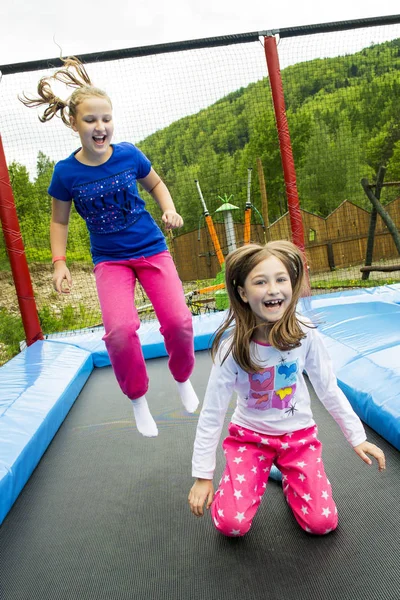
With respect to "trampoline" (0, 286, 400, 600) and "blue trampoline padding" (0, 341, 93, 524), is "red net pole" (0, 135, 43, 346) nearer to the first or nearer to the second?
"blue trampoline padding" (0, 341, 93, 524)

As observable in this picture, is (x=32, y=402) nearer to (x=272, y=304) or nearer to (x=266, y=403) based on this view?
(x=266, y=403)

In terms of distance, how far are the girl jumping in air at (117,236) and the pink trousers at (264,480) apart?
1.13 ft

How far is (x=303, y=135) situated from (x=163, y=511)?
24.1ft

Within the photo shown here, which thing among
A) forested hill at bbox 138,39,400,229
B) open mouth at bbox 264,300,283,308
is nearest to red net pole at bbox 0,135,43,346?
forested hill at bbox 138,39,400,229

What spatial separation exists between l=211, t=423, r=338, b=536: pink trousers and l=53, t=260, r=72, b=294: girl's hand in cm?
60

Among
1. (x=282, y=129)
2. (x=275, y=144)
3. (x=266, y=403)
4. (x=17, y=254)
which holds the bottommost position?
(x=266, y=403)

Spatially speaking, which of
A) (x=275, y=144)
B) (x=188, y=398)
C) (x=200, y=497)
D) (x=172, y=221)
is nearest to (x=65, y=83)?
(x=172, y=221)

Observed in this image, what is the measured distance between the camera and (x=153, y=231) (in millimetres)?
1412

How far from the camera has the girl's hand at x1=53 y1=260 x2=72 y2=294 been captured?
1.31 metres

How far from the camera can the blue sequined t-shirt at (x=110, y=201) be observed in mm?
1328

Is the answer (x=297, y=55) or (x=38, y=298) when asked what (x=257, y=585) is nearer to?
(x=297, y=55)

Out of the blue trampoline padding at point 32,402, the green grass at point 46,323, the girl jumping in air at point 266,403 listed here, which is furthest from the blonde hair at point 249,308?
the green grass at point 46,323

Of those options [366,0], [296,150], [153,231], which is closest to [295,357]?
[153,231]

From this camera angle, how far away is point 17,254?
318cm
